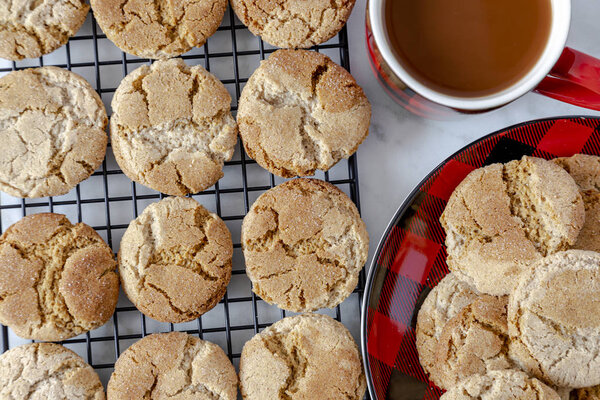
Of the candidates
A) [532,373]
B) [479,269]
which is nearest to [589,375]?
[532,373]

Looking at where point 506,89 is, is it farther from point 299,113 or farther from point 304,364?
point 304,364

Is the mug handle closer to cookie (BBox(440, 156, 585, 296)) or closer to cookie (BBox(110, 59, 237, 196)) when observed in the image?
cookie (BBox(440, 156, 585, 296))

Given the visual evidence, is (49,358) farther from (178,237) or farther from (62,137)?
(62,137)

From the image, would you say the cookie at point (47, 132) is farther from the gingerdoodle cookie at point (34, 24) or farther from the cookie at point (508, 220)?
the cookie at point (508, 220)

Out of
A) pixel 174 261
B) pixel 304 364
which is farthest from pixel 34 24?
pixel 304 364

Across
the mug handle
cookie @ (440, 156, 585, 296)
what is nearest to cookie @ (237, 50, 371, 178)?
cookie @ (440, 156, 585, 296)

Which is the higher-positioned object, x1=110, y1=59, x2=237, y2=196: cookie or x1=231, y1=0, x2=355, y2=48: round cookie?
x1=231, y1=0, x2=355, y2=48: round cookie
